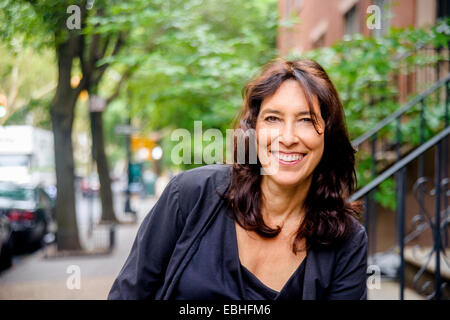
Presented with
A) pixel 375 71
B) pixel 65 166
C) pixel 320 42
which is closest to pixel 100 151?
pixel 65 166

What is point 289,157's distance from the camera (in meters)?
1.95

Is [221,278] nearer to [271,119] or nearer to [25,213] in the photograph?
[271,119]

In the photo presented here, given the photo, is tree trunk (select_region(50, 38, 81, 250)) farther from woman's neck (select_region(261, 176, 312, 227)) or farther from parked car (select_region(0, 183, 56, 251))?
woman's neck (select_region(261, 176, 312, 227))

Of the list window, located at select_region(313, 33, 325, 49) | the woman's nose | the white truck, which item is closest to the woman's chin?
the woman's nose

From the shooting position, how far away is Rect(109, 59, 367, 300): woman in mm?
1870

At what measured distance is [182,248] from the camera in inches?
73.7

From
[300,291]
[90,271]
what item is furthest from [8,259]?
[300,291]

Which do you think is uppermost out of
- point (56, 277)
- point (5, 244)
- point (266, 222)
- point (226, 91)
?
point (226, 91)

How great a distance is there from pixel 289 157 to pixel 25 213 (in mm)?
10948

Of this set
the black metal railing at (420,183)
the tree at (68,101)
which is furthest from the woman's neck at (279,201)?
the tree at (68,101)

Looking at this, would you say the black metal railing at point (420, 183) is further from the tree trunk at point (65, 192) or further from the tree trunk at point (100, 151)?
the tree trunk at point (100, 151)

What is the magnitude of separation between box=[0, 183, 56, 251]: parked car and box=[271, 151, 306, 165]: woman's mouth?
1052 centimetres
